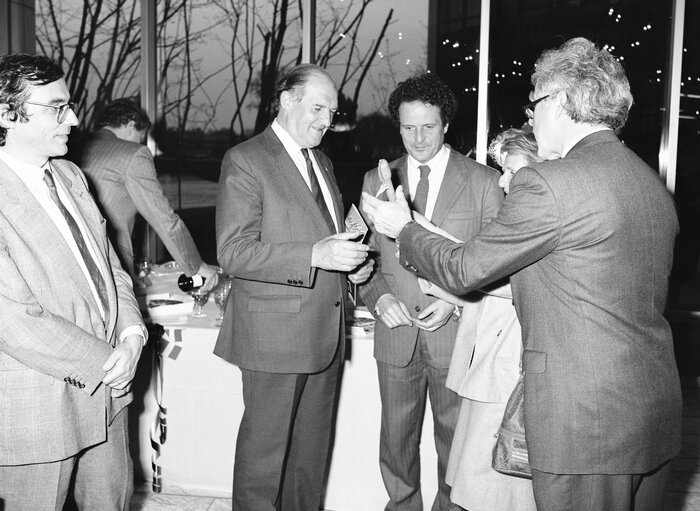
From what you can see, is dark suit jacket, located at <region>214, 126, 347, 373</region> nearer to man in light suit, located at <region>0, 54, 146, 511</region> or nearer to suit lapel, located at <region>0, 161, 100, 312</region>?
man in light suit, located at <region>0, 54, 146, 511</region>

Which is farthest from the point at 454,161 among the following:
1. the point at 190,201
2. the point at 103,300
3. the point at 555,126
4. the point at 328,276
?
the point at 190,201

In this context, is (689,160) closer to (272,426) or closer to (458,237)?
(458,237)

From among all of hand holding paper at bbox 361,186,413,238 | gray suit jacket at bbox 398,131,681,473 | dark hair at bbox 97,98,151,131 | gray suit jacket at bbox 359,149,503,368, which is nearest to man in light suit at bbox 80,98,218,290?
dark hair at bbox 97,98,151,131

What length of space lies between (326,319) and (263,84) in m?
3.94

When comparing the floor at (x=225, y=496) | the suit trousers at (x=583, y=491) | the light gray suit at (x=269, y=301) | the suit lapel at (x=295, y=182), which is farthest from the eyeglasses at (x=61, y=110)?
the floor at (x=225, y=496)

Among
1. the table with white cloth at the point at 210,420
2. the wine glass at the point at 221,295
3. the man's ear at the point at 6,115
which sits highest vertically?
the man's ear at the point at 6,115

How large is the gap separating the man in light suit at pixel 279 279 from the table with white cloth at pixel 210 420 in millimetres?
412

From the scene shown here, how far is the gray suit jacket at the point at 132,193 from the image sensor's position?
342 centimetres

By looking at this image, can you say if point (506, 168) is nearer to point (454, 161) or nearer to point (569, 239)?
point (454, 161)

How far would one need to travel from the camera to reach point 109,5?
576cm

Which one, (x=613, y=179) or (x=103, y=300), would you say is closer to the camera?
(x=613, y=179)

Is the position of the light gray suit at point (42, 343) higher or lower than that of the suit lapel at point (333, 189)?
lower

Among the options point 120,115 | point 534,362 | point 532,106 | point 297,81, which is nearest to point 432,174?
point 297,81

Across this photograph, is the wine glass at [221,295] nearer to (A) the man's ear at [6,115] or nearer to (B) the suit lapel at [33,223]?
(B) the suit lapel at [33,223]
